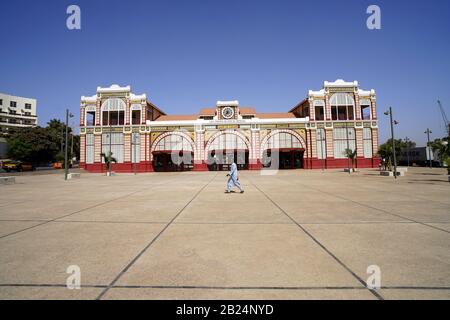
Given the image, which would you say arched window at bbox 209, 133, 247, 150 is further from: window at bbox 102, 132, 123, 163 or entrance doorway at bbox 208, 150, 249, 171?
window at bbox 102, 132, 123, 163

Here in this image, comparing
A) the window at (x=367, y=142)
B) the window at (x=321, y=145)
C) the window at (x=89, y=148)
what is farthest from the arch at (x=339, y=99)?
the window at (x=89, y=148)

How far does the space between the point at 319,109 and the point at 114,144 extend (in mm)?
35347

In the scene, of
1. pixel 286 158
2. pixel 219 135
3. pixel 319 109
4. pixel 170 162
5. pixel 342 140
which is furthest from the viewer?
pixel 286 158

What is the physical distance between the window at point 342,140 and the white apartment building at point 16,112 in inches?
3296

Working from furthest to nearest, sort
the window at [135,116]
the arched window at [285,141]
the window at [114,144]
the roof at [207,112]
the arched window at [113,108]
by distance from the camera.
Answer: the roof at [207,112], the window at [135,116], the arched window at [113,108], the window at [114,144], the arched window at [285,141]

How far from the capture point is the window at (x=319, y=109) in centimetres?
4130

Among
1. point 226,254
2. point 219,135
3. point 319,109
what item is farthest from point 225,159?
point 226,254

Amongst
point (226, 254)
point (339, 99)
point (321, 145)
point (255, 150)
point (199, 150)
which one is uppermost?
point (339, 99)

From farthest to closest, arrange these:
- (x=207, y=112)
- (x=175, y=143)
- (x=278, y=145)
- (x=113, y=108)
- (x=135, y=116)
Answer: (x=207, y=112)
(x=135, y=116)
(x=113, y=108)
(x=175, y=143)
(x=278, y=145)

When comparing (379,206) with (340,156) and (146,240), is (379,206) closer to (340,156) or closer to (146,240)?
(146,240)

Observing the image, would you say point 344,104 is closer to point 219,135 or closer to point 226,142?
point 226,142

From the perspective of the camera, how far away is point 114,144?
41.2 metres

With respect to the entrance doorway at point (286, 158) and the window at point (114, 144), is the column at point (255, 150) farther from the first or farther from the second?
the window at point (114, 144)
